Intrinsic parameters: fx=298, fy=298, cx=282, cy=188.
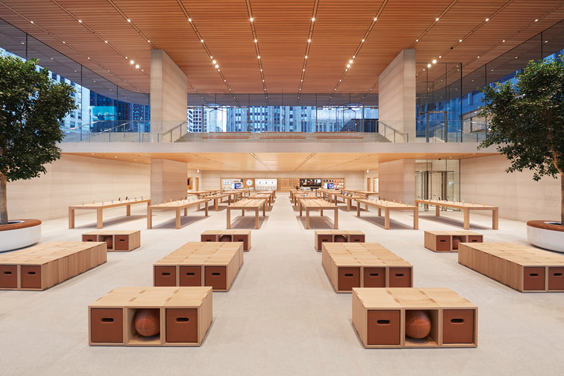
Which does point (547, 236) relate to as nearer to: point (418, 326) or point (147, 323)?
point (418, 326)

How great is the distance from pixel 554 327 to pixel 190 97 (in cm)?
2400

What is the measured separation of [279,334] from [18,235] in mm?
7109

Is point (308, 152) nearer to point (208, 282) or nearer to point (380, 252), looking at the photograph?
point (380, 252)

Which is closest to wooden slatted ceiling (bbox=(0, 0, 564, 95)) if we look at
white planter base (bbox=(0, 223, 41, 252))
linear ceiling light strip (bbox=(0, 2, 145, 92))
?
linear ceiling light strip (bbox=(0, 2, 145, 92))

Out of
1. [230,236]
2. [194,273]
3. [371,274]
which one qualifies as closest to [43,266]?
[194,273]

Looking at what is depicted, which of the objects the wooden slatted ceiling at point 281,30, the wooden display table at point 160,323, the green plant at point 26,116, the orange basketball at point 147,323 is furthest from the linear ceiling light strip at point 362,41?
the orange basketball at point 147,323

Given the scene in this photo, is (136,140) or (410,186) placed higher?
(136,140)

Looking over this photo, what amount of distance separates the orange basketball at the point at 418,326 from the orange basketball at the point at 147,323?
8.09 ft

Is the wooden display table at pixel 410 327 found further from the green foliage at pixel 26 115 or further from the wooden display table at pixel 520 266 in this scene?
the green foliage at pixel 26 115

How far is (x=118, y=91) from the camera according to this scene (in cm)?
2202

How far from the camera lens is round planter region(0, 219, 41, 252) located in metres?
6.62

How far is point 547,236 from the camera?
6855 millimetres

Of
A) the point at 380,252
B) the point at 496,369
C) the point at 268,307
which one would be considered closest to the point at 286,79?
the point at 380,252

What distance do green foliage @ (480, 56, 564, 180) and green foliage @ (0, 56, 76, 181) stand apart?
424 inches
